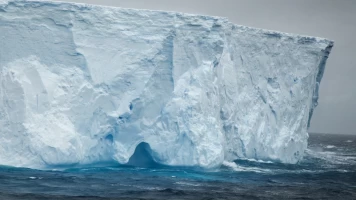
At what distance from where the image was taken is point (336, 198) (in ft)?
59.1

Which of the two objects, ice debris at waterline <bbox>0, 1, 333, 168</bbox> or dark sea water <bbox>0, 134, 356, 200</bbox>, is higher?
ice debris at waterline <bbox>0, 1, 333, 168</bbox>

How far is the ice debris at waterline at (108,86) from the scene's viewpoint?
19.4 m

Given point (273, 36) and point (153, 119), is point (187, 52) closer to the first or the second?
point (153, 119)

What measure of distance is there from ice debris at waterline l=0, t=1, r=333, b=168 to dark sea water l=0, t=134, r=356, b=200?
0.67 metres

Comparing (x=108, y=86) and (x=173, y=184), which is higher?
(x=108, y=86)

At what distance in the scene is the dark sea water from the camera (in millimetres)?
16172

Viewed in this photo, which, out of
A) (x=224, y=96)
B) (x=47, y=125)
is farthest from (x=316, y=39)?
(x=47, y=125)

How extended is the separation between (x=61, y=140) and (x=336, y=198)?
9.15 meters

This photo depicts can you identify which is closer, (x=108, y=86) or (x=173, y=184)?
(x=173, y=184)

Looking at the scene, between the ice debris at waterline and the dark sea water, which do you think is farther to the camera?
the ice debris at waterline

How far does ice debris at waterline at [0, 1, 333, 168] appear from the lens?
63.5ft

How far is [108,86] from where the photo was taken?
20844mm

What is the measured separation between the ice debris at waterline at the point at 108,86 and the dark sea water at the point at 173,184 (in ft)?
2.21

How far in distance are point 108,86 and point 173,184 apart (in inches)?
182
